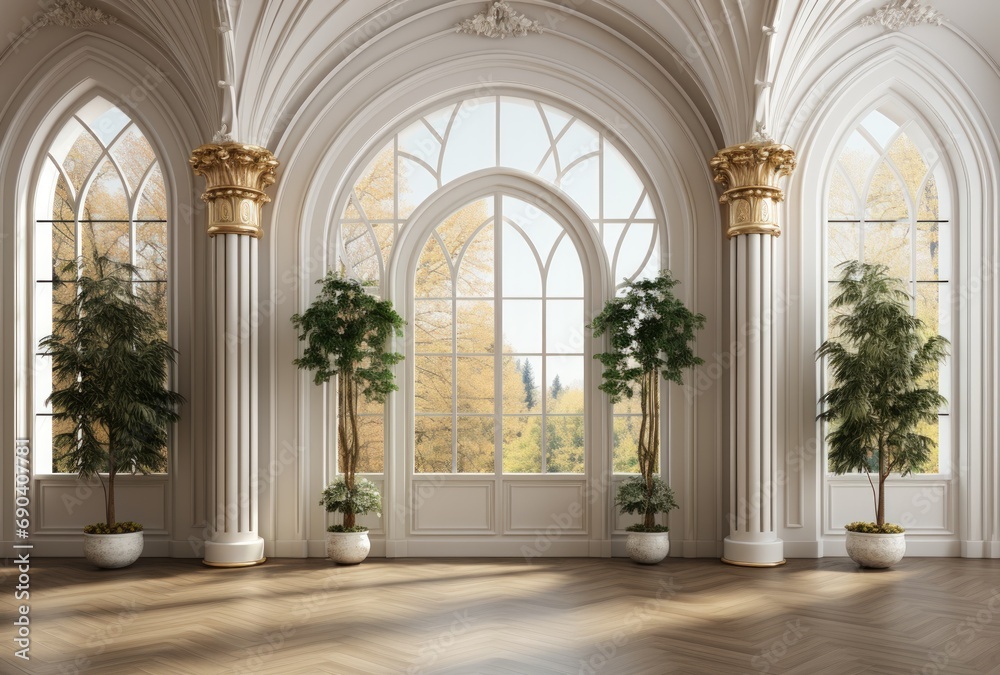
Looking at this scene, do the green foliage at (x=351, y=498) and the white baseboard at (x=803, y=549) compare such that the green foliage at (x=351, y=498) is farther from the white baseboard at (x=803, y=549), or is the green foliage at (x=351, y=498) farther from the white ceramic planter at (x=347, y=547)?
the white baseboard at (x=803, y=549)

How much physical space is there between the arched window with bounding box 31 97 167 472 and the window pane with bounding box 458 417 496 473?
3.43m

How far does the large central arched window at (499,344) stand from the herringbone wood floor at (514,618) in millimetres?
1139

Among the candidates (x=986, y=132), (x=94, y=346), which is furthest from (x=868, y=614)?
(x=94, y=346)

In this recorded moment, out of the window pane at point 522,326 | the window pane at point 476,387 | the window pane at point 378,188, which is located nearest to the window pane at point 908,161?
the window pane at point 522,326

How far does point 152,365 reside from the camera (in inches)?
276

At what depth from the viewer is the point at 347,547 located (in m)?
6.93

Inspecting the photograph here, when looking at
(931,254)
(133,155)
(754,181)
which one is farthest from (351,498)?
(931,254)

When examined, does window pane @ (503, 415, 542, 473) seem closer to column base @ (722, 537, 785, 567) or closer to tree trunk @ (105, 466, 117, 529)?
column base @ (722, 537, 785, 567)

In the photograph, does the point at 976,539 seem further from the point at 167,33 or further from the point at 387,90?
the point at 167,33

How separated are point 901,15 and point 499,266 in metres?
4.81

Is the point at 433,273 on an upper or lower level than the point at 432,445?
upper

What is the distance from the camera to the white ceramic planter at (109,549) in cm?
676

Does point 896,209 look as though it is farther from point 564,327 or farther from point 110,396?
point 110,396

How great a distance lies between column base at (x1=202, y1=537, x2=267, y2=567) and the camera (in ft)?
22.8
